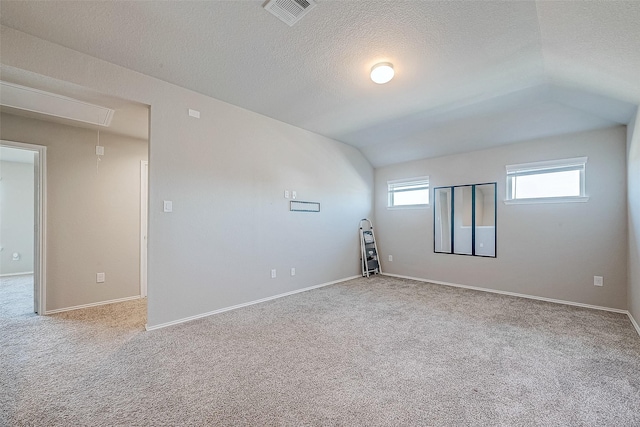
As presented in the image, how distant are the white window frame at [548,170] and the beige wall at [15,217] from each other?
9622 mm

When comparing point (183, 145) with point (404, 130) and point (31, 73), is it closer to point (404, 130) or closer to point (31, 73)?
point (31, 73)

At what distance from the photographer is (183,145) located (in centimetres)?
306

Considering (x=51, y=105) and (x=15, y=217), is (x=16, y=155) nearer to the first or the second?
(x=15, y=217)

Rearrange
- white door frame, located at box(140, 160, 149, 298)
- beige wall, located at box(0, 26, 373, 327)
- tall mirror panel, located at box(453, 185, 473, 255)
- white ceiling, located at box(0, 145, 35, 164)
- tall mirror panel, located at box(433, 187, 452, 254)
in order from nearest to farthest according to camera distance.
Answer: beige wall, located at box(0, 26, 373, 327) < white door frame, located at box(140, 160, 149, 298) < tall mirror panel, located at box(453, 185, 473, 255) < tall mirror panel, located at box(433, 187, 452, 254) < white ceiling, located at box(0, 145, 35, 164)

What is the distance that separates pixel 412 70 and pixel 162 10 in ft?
7.27

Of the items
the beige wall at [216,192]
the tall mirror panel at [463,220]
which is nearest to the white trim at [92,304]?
the beige wall at [216,192]

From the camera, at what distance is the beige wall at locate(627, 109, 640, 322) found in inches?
109

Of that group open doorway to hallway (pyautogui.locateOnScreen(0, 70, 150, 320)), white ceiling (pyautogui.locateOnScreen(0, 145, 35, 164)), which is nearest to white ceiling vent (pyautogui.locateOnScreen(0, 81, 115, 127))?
open doorway to hallway (pyautogui.locateOnScreen(0, 70, 150, 320))

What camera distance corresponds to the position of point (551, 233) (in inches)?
151

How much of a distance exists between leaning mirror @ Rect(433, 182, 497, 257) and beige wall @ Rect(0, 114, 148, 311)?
5120 millimetres

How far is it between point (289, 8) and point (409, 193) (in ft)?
13.9

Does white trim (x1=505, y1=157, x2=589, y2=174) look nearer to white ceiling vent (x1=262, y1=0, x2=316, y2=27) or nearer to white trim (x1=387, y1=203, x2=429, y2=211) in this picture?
white trim (x1=387, y1=203, x2=429, y2=211)

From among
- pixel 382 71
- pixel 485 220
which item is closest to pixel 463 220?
pixel 485 220

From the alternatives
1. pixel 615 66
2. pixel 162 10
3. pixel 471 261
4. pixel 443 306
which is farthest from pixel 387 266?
pixel 162 10
